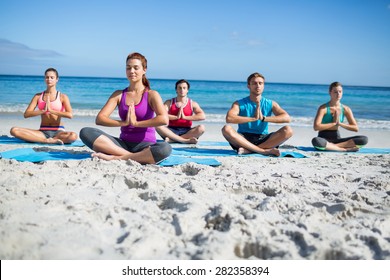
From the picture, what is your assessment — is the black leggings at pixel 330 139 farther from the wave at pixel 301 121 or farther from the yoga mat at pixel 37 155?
the wave at pixel 301 121

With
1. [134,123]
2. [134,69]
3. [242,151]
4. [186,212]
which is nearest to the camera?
[186,212]

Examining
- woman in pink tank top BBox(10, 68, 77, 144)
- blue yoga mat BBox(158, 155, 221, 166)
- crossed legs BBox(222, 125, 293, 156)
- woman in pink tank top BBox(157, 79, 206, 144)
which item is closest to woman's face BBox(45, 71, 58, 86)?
woman in pink tank top BBox(10, 68, 77, 144)

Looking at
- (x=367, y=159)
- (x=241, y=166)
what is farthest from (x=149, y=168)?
(x=367, y=159)

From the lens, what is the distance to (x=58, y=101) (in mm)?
5809

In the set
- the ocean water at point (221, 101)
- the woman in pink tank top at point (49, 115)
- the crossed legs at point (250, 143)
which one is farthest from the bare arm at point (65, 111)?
the ocean water at point (221, 101)

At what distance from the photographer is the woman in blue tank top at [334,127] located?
5.79 m

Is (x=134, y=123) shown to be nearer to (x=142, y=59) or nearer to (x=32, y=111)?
(x=142, y=59)

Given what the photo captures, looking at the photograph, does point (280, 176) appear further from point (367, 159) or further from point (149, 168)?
point (367, 159)

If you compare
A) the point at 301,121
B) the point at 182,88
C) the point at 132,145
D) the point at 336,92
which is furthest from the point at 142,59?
the point at 301,121

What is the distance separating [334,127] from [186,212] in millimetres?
4483

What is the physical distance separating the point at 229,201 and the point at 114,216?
0.89 meters

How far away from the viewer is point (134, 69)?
405cm

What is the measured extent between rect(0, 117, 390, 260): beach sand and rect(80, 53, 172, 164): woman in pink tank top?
24 centimetres
